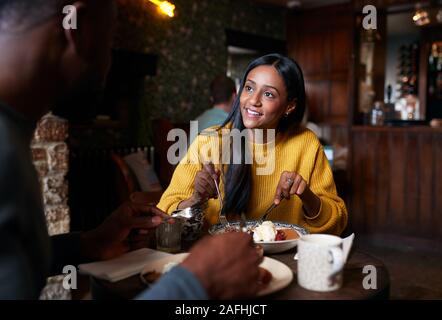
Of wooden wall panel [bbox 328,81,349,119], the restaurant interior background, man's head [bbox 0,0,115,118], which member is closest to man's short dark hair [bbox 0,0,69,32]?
man's head [bbox 0,0,115,118]

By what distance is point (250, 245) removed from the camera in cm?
88

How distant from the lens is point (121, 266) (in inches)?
43.1

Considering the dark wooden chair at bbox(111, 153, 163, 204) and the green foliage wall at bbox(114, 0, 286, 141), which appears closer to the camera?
the dark wooden chair at bbox(111, 153, 163, 204)

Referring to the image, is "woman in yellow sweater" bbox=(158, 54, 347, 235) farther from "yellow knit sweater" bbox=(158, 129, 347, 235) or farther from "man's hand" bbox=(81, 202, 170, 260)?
"man's hand" bbox=(81, 202, 170, 260)

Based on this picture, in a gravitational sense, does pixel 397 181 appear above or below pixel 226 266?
below

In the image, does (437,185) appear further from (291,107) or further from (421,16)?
(291,107)

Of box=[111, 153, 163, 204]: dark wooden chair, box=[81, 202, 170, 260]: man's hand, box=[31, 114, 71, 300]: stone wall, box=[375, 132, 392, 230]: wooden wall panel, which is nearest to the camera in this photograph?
box=[81, 202, 170, 260]: man's hand

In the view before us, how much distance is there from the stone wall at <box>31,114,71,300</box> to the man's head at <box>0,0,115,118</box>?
165cm

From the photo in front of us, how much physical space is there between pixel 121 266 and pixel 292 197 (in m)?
0.95

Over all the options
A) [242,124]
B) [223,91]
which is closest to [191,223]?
[242,124]

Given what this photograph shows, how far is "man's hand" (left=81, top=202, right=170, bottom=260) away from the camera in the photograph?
1.16 metres

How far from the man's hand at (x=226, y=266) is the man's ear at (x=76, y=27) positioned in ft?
1.38

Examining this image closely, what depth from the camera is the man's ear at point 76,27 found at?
0.80 m

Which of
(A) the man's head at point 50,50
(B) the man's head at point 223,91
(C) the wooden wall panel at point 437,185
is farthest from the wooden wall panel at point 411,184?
(A) the man's head at point 50,50
